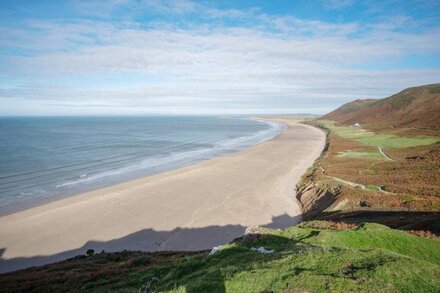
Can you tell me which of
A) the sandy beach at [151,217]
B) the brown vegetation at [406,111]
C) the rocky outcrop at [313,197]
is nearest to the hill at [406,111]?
the brown vegetation at [406,111]

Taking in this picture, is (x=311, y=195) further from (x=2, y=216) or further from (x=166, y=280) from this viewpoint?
(x=2, y=216)

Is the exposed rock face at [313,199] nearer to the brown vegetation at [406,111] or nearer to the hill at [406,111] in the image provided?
the brown vegetation at [406,111]

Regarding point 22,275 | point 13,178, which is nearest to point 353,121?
point 13,178

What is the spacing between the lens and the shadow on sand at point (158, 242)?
76.0 ft

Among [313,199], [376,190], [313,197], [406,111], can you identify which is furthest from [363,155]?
[406,111]

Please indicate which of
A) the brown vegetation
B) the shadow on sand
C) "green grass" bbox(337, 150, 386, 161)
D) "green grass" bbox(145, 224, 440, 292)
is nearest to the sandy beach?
the shadow on sand

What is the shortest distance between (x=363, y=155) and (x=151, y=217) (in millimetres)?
39565

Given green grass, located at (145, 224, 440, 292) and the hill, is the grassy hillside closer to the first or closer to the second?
green grass, located at (145, 224, 440, 292)

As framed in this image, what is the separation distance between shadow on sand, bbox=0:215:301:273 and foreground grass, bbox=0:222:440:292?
4231mm

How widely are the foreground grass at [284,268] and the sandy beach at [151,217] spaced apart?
5.77 m

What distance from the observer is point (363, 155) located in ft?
180

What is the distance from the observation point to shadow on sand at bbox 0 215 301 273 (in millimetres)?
23155

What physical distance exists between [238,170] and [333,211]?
25.9 m

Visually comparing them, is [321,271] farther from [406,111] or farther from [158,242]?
[406,111]
